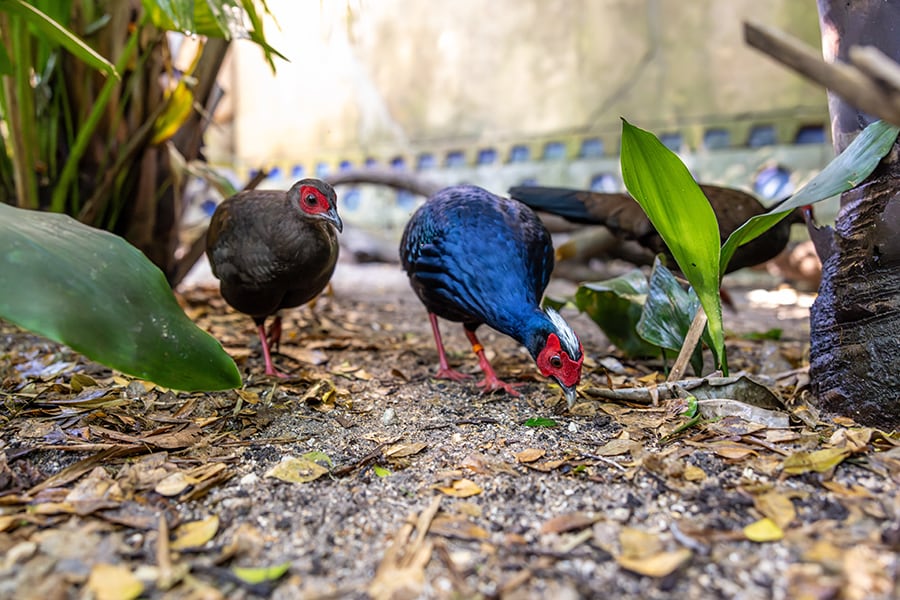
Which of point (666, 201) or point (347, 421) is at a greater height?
point (666, 201)

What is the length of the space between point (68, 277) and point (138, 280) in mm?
159

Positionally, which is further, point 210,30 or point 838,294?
point 210,30

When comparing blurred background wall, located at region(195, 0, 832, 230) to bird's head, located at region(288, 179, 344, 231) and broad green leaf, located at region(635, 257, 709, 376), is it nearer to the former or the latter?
bird's head, located at region(288, 179, 344, 231)

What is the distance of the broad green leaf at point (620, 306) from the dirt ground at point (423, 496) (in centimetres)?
47

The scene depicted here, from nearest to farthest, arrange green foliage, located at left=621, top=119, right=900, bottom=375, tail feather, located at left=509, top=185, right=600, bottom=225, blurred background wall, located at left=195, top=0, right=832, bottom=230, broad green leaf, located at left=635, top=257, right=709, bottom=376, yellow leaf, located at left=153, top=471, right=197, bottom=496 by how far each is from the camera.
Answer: yellow leaf, located at left=153, top=471, right=197, bottom=496 → green foliage, located at left=621, top=119, right=900, bottom=375 → broad green leaf, located at left=635, top=257, right=709, bottom=376 → tail feather, located at left=509, top=185, right=600, bottom=225 → blurred background wall, located at left=195, top=0, right=832, bottom=230

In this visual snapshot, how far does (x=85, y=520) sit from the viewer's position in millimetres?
1431

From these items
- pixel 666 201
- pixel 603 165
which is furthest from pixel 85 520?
pixel 603 165

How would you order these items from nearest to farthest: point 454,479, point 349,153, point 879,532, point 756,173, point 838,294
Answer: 1. point 879,532
2. point 454,479
3. point 838,294
4. point 756,173
5. point 349,153

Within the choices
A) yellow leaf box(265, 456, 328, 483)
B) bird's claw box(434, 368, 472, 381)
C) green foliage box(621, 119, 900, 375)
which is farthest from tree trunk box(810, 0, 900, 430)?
yellow leaf box(265, 456, 328, 483)

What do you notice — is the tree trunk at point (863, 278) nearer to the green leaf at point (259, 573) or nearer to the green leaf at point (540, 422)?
the green leaf at point (540, 422)

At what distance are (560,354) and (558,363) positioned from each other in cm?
3

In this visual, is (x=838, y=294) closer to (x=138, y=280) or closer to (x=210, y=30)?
(x=138, y=280)

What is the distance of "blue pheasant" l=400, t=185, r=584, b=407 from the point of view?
2.35 m

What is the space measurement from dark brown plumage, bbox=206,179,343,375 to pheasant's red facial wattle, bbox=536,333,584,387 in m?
0.92
